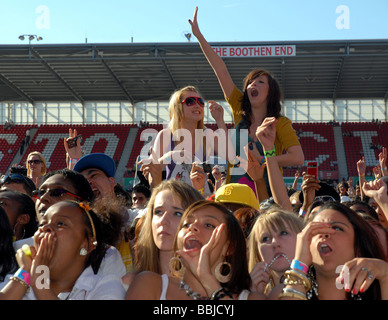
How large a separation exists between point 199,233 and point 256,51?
23.9m

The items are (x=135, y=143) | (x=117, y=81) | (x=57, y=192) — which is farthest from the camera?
(x=135, y=143)

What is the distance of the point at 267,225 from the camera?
3.45 metres

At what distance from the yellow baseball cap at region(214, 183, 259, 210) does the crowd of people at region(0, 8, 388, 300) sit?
0.03 ft

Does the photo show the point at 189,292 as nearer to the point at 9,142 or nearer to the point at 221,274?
the point at 221,274

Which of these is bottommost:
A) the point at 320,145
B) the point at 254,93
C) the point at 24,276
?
the point at 24,276

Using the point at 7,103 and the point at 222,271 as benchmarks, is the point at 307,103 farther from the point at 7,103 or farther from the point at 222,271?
the point at 222,271

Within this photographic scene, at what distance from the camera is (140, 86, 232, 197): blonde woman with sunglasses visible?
4.87 meters

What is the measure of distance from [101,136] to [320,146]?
13038mm

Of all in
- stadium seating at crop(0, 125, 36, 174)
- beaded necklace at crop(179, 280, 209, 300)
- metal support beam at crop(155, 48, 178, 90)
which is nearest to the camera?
beaded necklace at crop(179, 280, 209, 300)

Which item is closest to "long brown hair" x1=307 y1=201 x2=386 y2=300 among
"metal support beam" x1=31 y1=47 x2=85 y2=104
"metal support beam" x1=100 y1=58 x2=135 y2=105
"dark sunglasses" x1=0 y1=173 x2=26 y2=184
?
"dark sunglasses" x1=0 y1=173 x2=26 y2=184

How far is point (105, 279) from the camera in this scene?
9.77 feet

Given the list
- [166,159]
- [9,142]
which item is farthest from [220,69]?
[9,142]

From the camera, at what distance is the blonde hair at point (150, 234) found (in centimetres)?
333

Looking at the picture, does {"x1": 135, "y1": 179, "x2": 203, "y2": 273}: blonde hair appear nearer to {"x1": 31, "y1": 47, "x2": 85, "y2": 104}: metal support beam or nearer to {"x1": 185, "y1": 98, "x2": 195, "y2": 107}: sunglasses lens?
{"x1": 185, "y1": 98, "x2": 195, "y2": 107}: sunglasses lens
